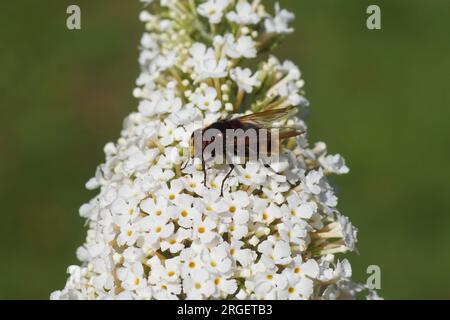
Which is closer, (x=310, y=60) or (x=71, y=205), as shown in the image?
(x=71, y=205)

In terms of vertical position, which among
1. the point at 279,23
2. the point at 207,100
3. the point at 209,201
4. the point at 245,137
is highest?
the point at 279,23

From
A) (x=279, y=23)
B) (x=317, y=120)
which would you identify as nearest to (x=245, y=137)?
(x=279, y=23)

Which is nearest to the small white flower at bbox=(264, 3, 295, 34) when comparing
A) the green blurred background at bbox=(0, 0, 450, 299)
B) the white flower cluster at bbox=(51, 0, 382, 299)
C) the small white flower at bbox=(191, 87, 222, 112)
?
the white flower cluster at bbox=(51, 0, 382, 299)

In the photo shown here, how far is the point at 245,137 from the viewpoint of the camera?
2.84m

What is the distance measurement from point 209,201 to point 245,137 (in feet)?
0.96

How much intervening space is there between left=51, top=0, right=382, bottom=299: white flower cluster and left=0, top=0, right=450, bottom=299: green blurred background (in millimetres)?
2794

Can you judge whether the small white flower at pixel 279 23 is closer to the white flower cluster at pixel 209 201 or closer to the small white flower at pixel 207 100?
the white flower cluster at pixel 209 201

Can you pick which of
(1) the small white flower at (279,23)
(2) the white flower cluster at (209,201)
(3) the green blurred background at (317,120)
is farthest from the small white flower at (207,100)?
(3) the green blurred background at (317,120)

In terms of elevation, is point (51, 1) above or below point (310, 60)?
above

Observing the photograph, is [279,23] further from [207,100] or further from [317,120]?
[317,120]

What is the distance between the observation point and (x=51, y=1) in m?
8.60
